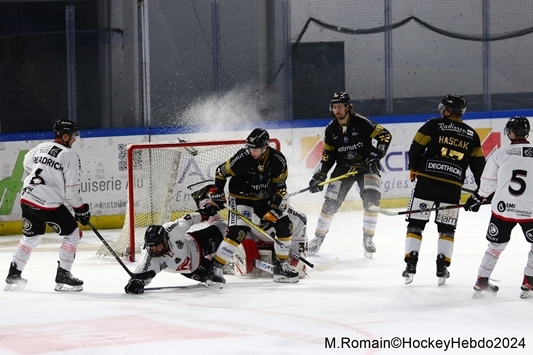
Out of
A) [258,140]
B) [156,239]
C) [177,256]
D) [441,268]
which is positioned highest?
[258,140]

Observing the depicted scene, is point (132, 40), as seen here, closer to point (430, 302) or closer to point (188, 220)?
point (188, 220)

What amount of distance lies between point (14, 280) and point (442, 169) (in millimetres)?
2724

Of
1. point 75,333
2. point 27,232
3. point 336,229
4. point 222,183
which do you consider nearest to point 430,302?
point 222,183

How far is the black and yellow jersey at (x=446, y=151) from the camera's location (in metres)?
6.67

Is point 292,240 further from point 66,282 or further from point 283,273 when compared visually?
point 66,282

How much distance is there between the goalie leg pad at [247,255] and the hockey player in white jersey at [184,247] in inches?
6.5

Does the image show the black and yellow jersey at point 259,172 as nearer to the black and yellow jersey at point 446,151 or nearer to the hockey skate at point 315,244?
the black and yellow jersey at point 446,151

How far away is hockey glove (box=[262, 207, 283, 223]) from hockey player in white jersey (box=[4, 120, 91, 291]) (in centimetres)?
111

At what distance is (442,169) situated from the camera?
6.72 meters

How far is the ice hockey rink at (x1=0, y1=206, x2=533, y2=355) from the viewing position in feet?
16.9

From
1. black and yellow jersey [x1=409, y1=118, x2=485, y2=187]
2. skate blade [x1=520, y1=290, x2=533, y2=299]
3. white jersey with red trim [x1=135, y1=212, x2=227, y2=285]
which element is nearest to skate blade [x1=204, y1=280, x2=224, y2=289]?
white jersey with red trim [x1=135, y1=212, x2=227, y2=285]

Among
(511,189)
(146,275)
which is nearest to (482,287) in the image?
(511,189)

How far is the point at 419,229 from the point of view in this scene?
6.79 m

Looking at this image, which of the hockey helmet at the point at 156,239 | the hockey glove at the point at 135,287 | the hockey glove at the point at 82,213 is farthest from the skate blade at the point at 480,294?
the hockey glove at the point at 82,213
